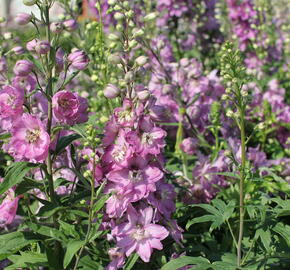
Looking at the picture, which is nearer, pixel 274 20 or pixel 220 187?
pixel 220 187

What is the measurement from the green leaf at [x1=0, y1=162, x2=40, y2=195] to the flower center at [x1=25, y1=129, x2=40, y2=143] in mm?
110

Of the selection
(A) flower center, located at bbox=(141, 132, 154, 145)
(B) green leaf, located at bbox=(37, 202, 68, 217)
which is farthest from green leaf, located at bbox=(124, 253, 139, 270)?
(A) flower center, located at bbox=(141, 132, 154, 145)

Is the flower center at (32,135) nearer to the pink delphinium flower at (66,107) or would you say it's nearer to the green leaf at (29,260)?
the pink delphinium flower at (66,107)

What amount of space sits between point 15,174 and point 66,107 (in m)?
0.36

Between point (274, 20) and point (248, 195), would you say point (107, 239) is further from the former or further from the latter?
point (274, 20)

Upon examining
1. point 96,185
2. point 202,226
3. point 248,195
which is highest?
point 96,185

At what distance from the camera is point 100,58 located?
10.2 ft

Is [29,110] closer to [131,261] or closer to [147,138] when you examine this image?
[147,138]

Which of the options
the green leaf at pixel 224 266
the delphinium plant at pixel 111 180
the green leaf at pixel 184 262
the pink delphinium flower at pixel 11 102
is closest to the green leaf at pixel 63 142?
the delphinium plant at pixel 111 180

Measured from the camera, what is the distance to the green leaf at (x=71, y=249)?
209 centimetres

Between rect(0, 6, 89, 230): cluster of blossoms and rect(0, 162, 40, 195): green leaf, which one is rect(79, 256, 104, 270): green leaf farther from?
rect(0, 162, 40, 195): green leaf

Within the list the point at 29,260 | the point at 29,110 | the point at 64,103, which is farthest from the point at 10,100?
the point at 29,260

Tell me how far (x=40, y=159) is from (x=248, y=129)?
2053 mm

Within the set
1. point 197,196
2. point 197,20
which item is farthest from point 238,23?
point 197,196
